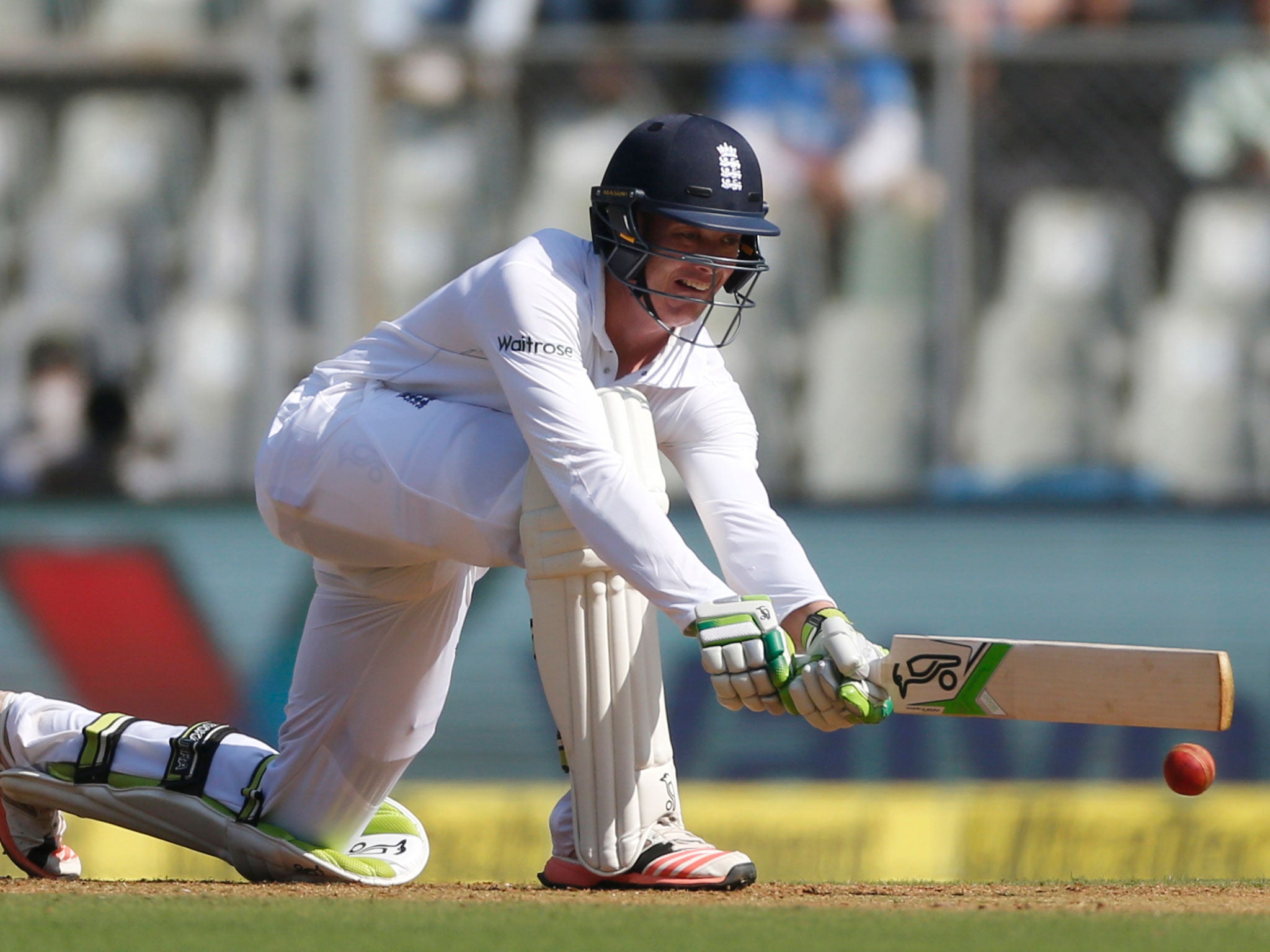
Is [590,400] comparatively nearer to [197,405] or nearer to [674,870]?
[674,870]

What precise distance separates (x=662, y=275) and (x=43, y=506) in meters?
2.87

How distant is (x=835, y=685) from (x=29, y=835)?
1.64m

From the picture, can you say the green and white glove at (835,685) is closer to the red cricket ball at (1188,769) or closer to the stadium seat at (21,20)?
the red cricket ball at (1188,769)

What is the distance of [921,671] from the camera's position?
3057 millimetres

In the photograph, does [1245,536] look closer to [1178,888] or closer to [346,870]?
[1178,888]

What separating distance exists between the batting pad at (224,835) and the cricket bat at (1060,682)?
107cm

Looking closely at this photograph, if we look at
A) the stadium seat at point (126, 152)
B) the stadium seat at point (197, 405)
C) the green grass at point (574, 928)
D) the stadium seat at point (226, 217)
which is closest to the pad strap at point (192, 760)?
the green grass at point (574, 928)

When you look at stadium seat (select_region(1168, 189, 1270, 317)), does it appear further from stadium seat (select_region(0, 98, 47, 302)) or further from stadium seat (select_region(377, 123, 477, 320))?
stadium seat (select_region(0, 98, 47, 302))

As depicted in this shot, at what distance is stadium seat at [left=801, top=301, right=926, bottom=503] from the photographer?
6641mm

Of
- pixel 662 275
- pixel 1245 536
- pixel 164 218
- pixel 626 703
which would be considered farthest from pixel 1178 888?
pixel 164 218

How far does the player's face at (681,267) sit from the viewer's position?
3.29m

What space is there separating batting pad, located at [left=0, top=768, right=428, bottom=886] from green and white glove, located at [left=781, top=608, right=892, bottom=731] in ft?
3.08

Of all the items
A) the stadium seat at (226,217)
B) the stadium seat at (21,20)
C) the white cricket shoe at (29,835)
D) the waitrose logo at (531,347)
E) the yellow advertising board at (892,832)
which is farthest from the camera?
the stadium seat at (21,20)

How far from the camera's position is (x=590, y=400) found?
3080 millimetres
